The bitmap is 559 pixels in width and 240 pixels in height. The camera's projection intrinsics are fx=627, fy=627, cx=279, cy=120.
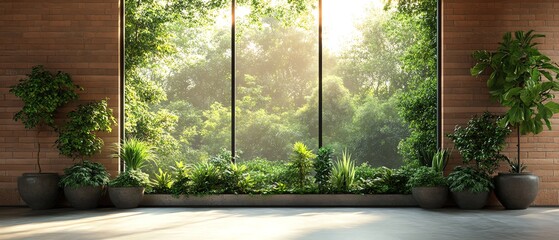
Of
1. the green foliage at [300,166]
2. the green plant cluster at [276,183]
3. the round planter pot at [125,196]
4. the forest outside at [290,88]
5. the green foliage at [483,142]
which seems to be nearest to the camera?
the green foliage at [483,142]

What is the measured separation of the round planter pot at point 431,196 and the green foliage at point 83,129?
16.9 feet

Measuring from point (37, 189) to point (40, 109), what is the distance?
1267mm

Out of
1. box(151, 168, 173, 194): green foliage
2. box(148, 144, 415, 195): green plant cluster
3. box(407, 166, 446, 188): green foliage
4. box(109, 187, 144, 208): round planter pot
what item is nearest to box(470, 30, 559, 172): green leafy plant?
box(407, 166, 446, 188): green foliage

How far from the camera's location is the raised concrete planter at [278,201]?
34.2 feet

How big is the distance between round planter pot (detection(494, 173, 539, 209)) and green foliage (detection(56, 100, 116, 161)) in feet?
21.1

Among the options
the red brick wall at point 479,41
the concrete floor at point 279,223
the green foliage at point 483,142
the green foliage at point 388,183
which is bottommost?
the concrete floor at point 279,223

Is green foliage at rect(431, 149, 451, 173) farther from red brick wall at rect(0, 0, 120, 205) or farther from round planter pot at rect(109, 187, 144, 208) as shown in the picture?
red brick wall at rect(0, 0, 120, 205)

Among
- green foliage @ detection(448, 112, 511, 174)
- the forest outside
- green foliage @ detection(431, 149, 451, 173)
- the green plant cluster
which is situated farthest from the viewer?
the forest outside

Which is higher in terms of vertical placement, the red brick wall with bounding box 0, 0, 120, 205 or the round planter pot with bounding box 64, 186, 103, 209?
the red brick wall with bounding box 0, 0, 120, 205

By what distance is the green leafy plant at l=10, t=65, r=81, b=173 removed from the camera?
991 centimetres

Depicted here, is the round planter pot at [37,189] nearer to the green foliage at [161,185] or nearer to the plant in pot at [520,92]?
the green foliage at [161,185]

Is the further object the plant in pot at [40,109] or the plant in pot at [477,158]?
the plant in pot at [40,109]

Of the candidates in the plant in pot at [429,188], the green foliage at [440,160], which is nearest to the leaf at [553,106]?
the green foliage at [440,160]

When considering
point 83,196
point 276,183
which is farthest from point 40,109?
point 276,183
